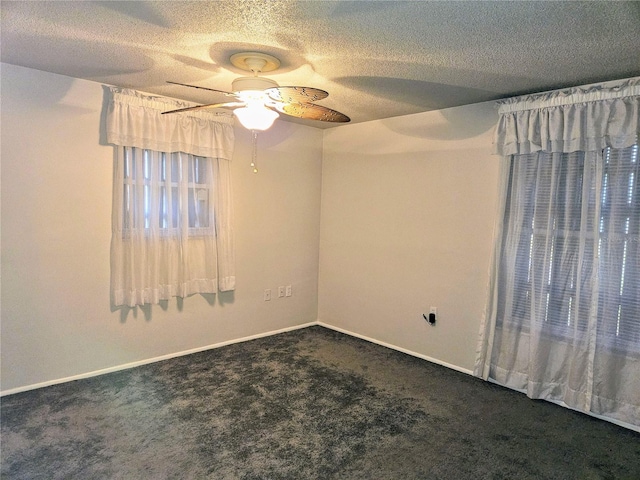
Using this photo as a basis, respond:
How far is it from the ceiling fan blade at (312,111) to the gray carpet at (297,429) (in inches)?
77.5

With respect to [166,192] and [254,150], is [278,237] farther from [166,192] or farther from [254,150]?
[166,192]

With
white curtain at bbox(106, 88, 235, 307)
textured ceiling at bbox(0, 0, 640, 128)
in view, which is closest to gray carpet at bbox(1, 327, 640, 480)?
white curtain at bbox(106, 88, 235, 307)

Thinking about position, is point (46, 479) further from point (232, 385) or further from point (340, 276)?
point (340, 276)

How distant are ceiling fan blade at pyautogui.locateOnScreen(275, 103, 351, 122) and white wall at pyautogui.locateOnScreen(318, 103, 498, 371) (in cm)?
142

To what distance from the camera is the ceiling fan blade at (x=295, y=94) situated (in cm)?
212

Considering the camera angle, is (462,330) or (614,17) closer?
(614,17)

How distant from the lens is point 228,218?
395 cm

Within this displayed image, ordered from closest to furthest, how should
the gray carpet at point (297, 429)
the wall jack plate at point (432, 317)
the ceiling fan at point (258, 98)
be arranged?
the gray carpet at point (297, 429) → the ceiling fan at point (258, 98) → the wall jack plate at point (432, 317)

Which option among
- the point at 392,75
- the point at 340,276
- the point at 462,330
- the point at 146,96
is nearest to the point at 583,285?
the point at 462,330

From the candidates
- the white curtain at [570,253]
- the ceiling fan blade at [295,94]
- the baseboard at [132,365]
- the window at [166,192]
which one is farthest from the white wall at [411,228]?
the ceiling fan blade at [295,94]

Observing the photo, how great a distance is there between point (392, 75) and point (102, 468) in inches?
113

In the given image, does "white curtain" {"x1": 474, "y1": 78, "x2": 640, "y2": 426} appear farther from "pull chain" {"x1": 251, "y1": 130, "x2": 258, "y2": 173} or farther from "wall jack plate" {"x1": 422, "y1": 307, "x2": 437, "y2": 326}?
"pull chain" {"x1": 251, "y1": 130, "x2": 258, "y2": 173}

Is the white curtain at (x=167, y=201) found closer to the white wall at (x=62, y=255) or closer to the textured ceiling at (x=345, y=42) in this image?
the white wall at (x=62, y=255)

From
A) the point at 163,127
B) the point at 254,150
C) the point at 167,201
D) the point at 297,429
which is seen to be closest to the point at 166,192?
the point at 167,201
